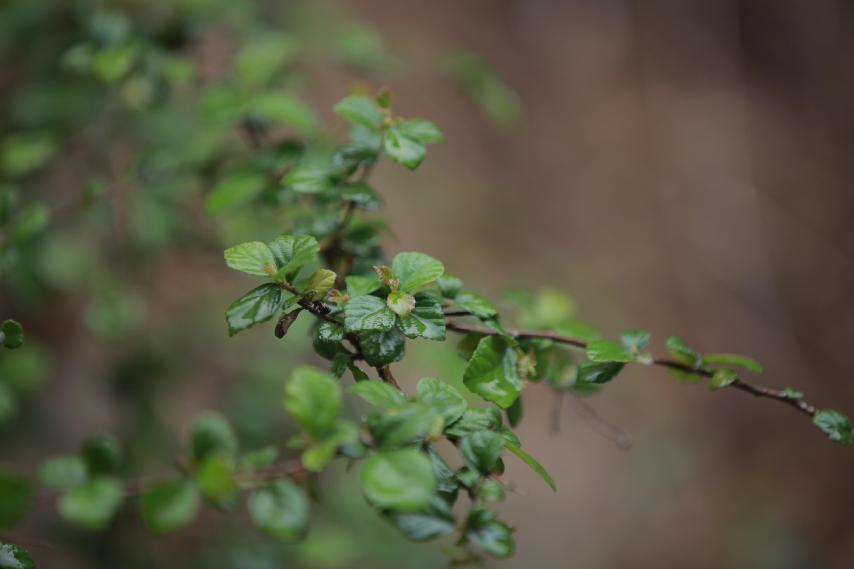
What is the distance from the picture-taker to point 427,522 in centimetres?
50

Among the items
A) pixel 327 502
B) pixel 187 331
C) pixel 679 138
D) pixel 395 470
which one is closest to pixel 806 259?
pixel 679 138

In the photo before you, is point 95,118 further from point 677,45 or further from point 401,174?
point 677,45

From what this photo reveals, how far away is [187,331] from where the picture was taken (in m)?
1.50

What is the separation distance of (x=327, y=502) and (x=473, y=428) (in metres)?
1.06

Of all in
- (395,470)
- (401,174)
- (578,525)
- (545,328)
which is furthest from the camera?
(401,174)

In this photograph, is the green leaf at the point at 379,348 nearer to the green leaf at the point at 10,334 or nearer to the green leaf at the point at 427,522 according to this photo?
the green leaf at the point at 427,522

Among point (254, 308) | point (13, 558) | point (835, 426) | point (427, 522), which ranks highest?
point (835, 426)

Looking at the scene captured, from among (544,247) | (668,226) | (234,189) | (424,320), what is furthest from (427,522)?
(668,226)

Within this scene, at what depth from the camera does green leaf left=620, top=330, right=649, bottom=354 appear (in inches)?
26.1

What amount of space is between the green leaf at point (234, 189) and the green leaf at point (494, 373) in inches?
14.1

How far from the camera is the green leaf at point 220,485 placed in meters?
0.53

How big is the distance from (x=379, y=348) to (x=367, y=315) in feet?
0.12

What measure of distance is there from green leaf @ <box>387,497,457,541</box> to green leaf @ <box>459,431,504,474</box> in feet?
0.15

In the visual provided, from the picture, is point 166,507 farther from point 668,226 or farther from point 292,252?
point 668,226
